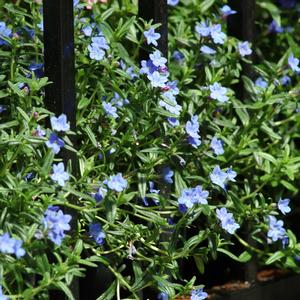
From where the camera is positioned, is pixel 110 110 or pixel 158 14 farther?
pixel 158 14

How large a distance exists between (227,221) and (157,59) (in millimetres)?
521

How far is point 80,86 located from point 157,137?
11.2 inches

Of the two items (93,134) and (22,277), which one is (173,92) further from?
(22,277)

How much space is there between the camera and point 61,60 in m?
2.36

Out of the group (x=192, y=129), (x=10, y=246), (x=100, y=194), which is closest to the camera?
(x=10, y=246)

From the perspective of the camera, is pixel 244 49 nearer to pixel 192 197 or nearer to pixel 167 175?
pixel 167 175

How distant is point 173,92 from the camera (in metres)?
2.63

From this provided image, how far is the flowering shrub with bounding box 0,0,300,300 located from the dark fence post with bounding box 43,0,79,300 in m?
0.04

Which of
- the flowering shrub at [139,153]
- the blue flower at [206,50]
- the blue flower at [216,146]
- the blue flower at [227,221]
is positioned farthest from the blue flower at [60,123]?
the blue flower at [206,50]

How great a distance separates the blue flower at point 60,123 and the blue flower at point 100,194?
0.22m

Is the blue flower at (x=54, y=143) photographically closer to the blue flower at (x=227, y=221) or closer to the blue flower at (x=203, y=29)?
the blue flower at (x=227, y=221)

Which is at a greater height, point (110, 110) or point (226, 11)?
point (226, 11)

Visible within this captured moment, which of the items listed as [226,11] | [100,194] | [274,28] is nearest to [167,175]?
[100,194]

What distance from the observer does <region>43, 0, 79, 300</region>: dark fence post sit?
2.35 metres
